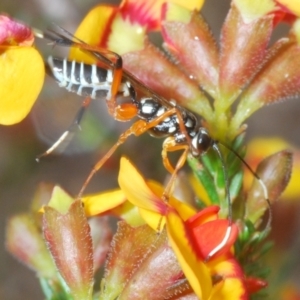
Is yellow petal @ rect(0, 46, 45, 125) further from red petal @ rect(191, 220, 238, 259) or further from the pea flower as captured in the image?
red petal @ rect(191, 220, 238, 259)

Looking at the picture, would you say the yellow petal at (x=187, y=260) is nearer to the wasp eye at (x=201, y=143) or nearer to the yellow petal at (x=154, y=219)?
the yellow petal at (x=154, y=219)

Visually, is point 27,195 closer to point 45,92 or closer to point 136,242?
point 45,92

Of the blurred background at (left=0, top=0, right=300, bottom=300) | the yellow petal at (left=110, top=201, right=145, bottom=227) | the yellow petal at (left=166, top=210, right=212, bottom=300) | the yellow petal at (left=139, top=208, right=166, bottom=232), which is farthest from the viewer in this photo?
the blurred background at (left=0, top=0, right=300, bottom=300)

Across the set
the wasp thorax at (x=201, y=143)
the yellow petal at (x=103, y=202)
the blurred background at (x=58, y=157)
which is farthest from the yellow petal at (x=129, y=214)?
the blurred background at (x=58, y=157)

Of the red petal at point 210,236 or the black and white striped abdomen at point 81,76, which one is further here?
the black and white striped abdomen at point 81,76

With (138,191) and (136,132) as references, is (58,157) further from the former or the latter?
(138,191)

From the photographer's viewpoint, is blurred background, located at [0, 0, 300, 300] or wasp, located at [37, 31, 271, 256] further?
blurred background, located at [0, 0, 300, 300]

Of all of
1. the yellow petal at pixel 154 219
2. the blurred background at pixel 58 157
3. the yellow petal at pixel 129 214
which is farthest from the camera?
the blurred background at pixel 58 157

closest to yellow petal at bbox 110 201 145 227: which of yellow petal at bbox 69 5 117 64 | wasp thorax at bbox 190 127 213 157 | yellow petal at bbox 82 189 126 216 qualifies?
yellow petal at bbox 82 189 126 216
